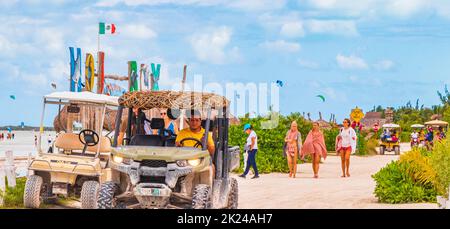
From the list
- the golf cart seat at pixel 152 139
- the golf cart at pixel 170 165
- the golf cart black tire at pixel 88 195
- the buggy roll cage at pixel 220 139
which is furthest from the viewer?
the golf cart black tire at pixel 88 195

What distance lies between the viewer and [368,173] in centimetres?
2752

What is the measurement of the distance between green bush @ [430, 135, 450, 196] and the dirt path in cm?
47

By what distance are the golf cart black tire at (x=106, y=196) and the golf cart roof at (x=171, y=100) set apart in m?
1.32

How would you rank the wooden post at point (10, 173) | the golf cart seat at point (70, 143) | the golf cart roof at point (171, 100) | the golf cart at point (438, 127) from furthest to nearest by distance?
the golf cart at point (438, 127), the wooden post at point (10, 173), the golf cart seat at point (70, 143), the golf cart roof at point (171, 100)

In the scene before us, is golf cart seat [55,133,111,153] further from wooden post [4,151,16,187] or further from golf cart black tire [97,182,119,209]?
golf cart black tire [97,182,119,209]

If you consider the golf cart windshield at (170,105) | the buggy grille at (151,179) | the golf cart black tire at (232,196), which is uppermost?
the golf cart windshield at (170,105)

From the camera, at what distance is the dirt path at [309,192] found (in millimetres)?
16484

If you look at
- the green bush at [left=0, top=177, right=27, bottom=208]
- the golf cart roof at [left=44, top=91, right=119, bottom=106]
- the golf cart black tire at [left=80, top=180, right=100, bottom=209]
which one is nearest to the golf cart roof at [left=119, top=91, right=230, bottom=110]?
the golf cart black tire at [left=80, top=180, right=100, bottom=209]

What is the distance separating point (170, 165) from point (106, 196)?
1086 mm

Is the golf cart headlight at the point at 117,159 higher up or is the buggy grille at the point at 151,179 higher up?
the golf cart headlight at the point at 117,159

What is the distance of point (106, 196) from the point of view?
38.9 feet

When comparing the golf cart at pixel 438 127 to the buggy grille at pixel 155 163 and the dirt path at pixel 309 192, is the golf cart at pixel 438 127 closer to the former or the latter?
the dirt path at pixel 309 192

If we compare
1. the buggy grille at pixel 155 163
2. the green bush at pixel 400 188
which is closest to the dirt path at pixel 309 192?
the green bush at pixel 400 188

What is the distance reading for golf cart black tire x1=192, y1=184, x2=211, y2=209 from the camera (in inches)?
459
